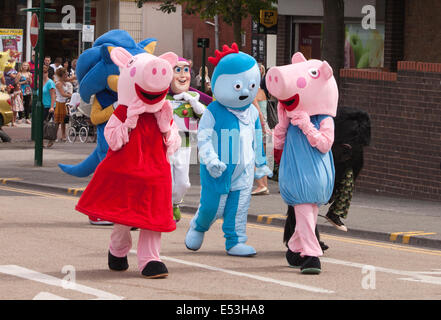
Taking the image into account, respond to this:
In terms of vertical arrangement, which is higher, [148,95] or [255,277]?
[148,95]

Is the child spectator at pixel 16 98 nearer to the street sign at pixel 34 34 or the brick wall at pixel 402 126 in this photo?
the street sign at pixel 34 34

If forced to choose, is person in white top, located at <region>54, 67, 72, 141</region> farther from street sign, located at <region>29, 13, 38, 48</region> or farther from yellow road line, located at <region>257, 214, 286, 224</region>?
yellow road line, located at <region>257, 214, 286, 224</region>

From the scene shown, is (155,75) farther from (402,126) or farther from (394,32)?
(394,32)

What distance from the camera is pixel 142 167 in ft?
30.7

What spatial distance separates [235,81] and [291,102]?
2.50ft

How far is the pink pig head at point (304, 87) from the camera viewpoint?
9969 mm

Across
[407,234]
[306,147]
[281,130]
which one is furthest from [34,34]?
[306,147]

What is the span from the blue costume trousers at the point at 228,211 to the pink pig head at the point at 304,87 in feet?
3.62

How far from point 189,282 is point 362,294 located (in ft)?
4.86

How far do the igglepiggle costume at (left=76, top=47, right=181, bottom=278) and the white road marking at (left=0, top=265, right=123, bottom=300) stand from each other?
0.67m

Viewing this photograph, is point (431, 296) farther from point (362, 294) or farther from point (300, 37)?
point (300, 37)

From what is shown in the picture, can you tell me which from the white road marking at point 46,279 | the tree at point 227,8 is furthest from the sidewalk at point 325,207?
Answer: the tree at point 227,8

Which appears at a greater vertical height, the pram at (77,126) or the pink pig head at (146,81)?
the pink pig head at (146,81)

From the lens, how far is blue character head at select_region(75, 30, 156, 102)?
12.3m
